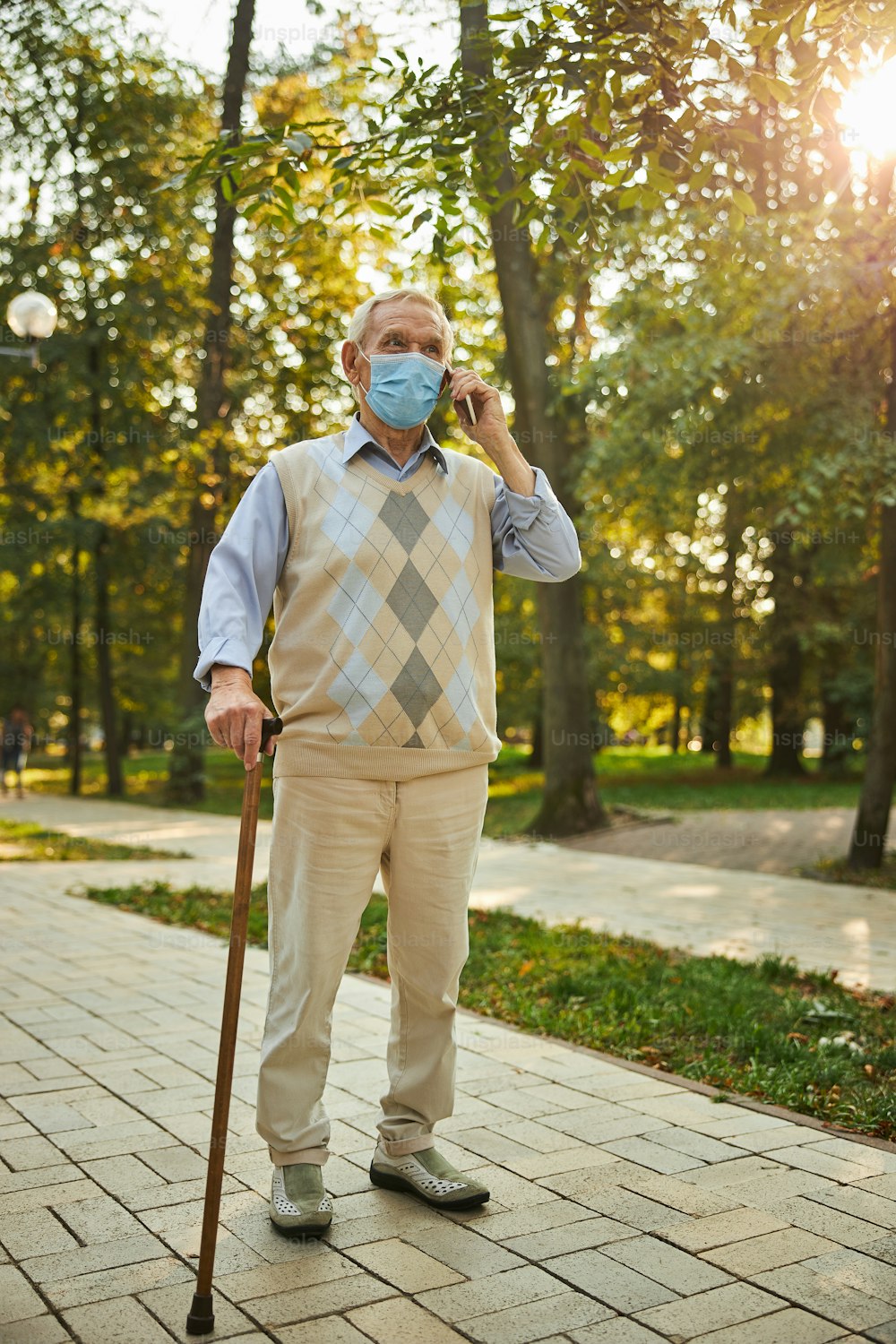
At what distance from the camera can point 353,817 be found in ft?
10.2

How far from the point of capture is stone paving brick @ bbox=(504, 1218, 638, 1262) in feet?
9.87

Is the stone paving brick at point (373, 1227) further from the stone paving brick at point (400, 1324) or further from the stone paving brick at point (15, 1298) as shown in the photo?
the stone paving brick at point (15, 1298)

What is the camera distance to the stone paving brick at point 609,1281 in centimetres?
275

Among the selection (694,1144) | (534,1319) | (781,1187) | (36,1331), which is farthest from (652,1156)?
(36,1331)

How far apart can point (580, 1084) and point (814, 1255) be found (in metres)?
1.56

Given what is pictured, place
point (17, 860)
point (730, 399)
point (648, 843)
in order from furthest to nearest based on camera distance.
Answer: point (648, 843), point (17, 860), point (730, 399)

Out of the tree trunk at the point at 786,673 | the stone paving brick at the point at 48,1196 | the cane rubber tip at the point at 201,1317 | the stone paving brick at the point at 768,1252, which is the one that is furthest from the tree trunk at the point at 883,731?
the tree trunk at the point at 786,673

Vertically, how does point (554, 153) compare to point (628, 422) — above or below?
below

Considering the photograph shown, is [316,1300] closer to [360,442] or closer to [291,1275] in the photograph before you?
[291,1275]

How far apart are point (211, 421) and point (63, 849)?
7.23 m

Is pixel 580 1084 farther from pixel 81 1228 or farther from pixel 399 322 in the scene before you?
pixel 399 322

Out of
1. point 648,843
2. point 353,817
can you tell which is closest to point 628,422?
point 648,843

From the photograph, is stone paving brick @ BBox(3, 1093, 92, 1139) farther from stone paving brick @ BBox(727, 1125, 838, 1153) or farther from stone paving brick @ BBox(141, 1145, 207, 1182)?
stone paving brick @ BBox(727, 1125, 838, 1153)

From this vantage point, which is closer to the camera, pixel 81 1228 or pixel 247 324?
pixel 81 1228
